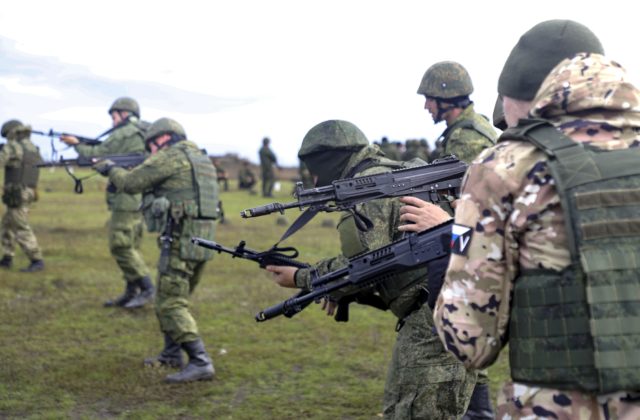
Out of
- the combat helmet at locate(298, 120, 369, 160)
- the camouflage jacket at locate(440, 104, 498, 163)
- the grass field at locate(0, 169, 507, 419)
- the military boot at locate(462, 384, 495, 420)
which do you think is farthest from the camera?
the grass field at locate(0, 169, 507, 419)

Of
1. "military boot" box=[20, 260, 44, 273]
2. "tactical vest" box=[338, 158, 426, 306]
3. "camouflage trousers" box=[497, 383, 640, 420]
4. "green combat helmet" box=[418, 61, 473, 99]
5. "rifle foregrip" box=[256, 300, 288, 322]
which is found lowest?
"military boot" box=[20, 260, 44, 273]

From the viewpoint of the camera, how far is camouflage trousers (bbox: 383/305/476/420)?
401cm

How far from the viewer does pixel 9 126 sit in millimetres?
12438

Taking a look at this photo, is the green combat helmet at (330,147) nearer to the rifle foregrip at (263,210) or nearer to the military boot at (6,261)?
the rifle foregrip at (263,210)

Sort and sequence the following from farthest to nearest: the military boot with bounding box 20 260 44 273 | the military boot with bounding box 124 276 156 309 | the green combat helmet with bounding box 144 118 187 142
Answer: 1. the military boot with bounding box 20 260 44 273
2. the military boot with bounding box 124 276 156 309
3. the green combat helmet with bounding box 144 118 187 142

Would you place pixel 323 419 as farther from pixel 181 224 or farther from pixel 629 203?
pixel 629 203

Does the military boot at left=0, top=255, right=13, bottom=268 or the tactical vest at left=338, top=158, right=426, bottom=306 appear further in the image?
the military boot at left=0, top=255, right=13, bottom=268

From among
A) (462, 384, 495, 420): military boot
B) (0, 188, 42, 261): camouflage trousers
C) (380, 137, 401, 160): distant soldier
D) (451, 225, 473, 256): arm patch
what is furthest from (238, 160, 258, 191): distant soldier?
(451, 225, 473, 256): arm patch

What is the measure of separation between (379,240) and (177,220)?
355 centimetres

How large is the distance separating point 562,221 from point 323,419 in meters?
4.15

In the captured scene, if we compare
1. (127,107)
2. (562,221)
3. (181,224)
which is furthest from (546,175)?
(127,107)

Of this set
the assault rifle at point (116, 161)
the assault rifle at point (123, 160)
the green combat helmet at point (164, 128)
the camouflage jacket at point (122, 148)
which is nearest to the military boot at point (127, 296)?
the camouflage jacket at point (122, 148)

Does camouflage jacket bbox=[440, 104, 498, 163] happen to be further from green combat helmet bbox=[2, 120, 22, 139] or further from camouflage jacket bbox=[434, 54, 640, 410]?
green combat helmet bbox=[2, 120, 22, 139]

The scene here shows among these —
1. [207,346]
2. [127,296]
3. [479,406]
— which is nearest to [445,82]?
[479,406]
